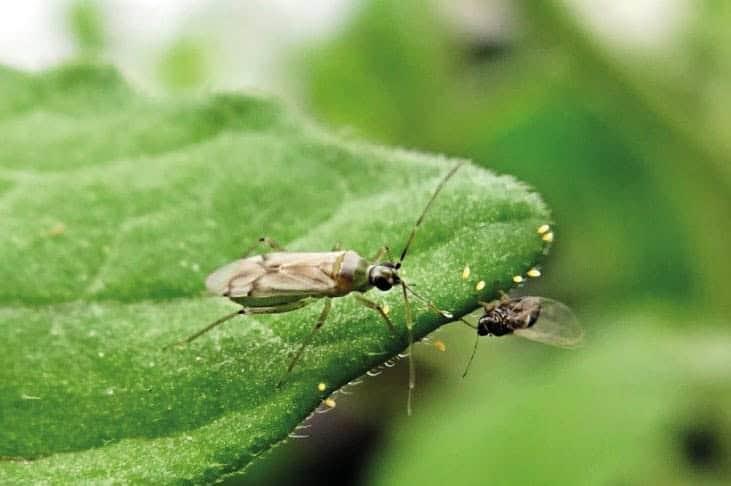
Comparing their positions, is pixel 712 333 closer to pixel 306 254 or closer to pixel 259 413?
pixel 306 254

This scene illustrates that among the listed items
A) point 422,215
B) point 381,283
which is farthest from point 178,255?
point 422,215

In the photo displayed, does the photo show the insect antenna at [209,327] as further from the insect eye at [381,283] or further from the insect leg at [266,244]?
the insect eye at [381,283]

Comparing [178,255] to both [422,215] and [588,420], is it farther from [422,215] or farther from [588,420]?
[588,420]

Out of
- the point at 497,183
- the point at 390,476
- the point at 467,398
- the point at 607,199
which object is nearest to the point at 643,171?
the point at 607,199

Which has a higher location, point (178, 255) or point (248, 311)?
point (178, 255)

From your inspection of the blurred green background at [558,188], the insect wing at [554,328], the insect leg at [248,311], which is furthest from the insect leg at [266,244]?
the blurred green background at [558,188]

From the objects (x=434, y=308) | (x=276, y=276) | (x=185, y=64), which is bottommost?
(x=434, y=308)

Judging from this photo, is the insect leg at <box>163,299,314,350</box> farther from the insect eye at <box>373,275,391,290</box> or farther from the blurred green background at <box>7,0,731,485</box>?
the blurred green background at <box>7,0,731,485</box>
